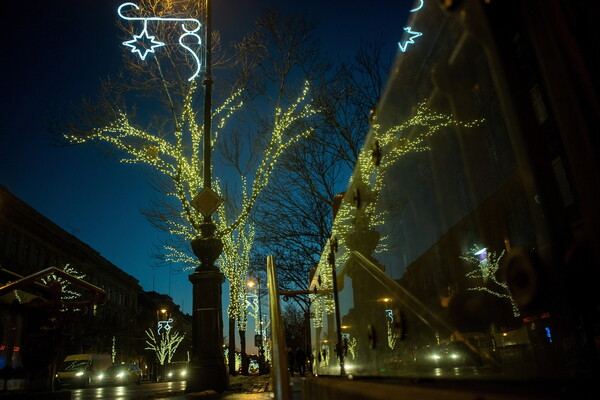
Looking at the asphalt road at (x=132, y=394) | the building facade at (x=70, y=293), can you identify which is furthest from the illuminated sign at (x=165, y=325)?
the asphalt road at (x=132, y=394)

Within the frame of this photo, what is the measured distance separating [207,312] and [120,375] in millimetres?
27390

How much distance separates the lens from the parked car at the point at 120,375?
30828mm

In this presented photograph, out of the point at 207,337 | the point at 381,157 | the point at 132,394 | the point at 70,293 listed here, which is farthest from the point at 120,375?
→ the point at 381,157

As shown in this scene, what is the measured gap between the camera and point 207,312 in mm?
8867

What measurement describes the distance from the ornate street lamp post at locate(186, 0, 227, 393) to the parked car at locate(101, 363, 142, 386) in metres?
25.6

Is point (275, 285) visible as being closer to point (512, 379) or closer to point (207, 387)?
point (512, 379)

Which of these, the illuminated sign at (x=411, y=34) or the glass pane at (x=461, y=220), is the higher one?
the illuminated sign at (x=411, y=34)

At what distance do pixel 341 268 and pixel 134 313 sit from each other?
69373 mm

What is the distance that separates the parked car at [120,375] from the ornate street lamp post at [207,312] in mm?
25645

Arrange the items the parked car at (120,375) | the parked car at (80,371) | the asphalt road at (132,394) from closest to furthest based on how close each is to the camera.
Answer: the asphalt road at (132,394)
the parked car at (80,371)
the parked car at (120,375)

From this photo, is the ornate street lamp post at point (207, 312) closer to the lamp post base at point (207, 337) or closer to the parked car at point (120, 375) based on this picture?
the lamp post base at point (207, 337)

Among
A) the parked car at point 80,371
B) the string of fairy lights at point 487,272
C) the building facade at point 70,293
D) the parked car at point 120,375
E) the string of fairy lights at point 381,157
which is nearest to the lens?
the string of fairy lights at point 487,272

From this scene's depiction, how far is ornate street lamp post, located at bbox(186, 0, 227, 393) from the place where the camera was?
8.48m

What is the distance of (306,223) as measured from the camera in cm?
1734
